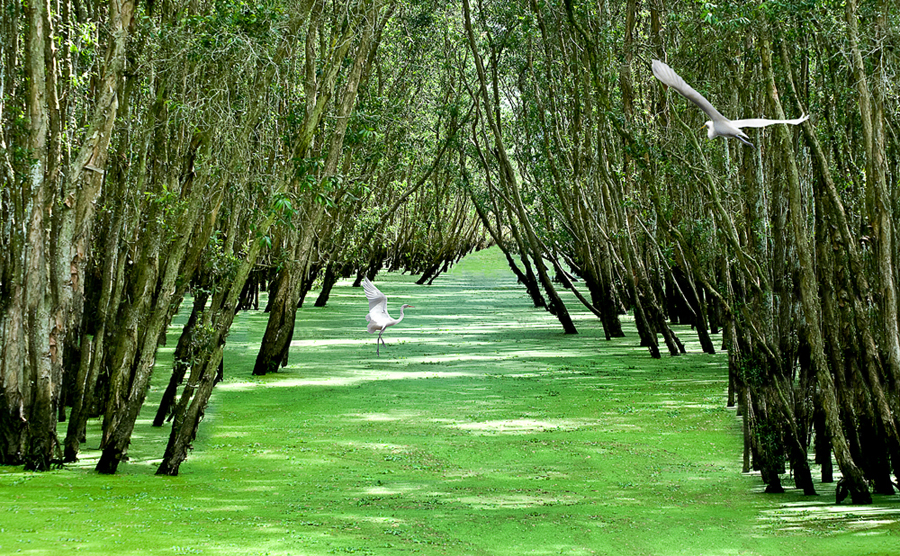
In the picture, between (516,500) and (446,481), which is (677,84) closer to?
(516,500)

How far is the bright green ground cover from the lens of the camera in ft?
Result: 13.4

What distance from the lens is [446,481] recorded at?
526 centimetres

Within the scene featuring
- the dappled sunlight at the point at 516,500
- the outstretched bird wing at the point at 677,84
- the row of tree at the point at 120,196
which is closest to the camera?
the outstretched bird wing at the point at 677,84

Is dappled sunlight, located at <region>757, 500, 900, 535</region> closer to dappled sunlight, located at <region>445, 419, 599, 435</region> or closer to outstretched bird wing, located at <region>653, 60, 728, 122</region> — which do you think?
outstretched bird wing, located at <region>653, 60, 728, 122</region>

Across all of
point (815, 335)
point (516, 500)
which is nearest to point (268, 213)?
point (516, 500)

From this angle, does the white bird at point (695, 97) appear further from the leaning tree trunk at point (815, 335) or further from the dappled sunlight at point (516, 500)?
the dappled sunlight at point (516, 500)

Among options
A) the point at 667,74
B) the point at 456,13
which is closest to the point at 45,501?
the point at 667,74

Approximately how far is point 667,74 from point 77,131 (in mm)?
4213

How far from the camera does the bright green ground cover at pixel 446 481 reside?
4.07 m

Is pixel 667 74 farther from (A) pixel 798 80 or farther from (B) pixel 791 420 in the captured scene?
(B) pixel 791 420

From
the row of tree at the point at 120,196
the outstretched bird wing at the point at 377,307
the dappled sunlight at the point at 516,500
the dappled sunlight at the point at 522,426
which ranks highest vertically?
the row of tree at the point at 120,196

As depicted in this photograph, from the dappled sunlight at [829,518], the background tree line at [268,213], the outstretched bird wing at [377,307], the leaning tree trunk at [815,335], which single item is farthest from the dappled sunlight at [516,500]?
the outstretched bird wing at [377,307]

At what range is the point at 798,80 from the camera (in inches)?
214

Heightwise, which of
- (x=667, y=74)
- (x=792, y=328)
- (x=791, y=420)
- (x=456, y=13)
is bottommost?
(x=791, y=420)
